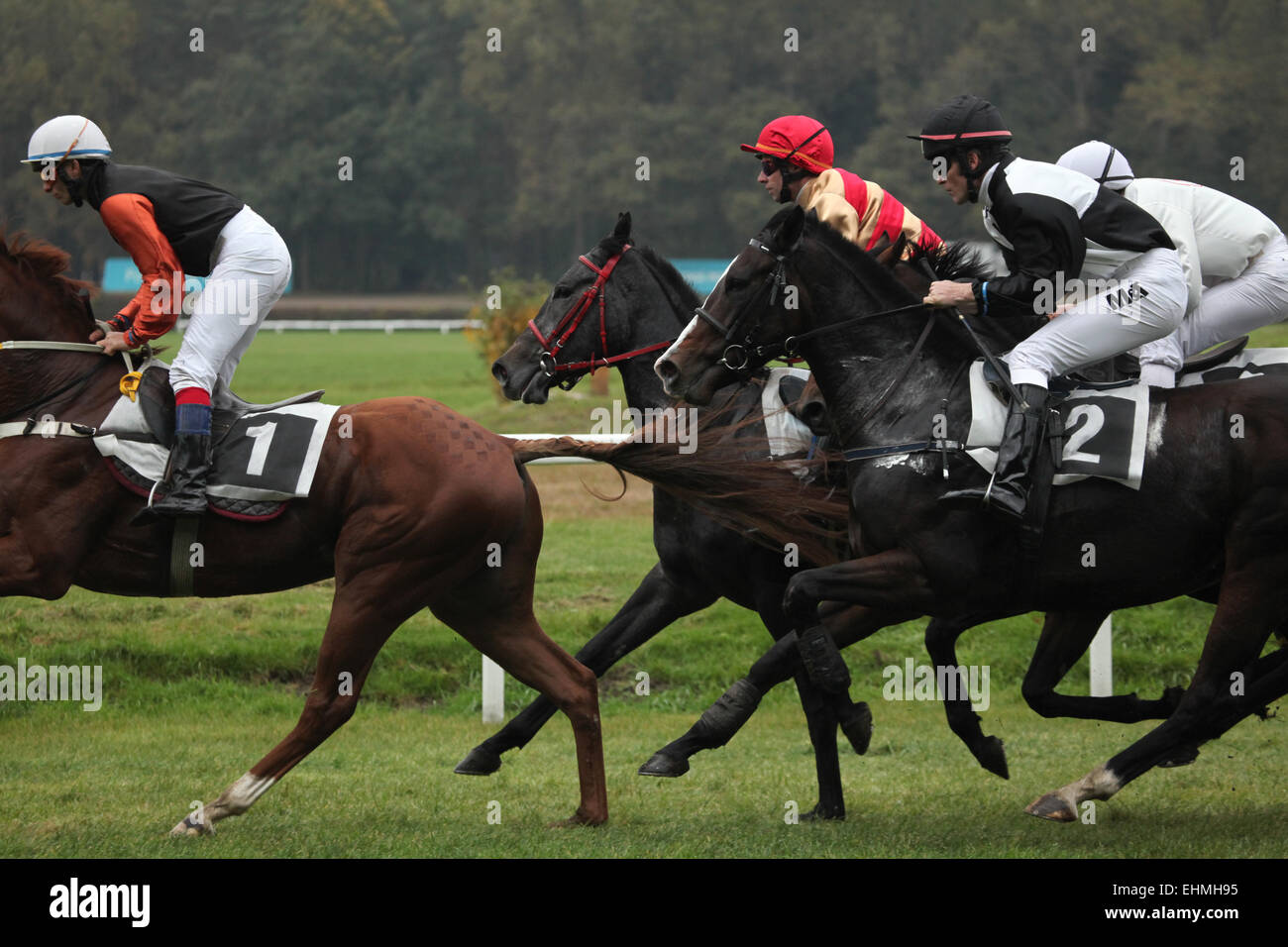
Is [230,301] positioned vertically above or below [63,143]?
below

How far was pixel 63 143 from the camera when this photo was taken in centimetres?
558

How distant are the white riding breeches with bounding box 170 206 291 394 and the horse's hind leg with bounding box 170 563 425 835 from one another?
89cm

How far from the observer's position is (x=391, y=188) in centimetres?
5459

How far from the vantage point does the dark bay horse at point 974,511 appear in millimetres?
5328

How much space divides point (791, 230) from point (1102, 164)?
58.4 inches

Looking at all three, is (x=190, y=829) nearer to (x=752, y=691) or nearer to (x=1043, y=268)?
(x=752, y=691)

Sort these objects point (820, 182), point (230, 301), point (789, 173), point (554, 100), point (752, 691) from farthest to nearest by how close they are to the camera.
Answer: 1. point (554, 100)
2. point (789, 173)
3. point (820, 182)
4. point (752, 691)
5. point (230, 301)

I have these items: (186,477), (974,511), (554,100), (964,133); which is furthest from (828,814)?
(554,100)

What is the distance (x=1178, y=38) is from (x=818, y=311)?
45.0 metres

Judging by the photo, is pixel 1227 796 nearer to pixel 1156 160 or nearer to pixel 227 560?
pixel 227 560

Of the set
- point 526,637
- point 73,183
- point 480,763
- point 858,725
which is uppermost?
point 73,183

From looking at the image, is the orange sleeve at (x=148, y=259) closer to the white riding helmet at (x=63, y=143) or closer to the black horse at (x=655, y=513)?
the white riding helmet at (x=63, y=143)

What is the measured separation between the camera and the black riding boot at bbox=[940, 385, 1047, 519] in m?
5.20

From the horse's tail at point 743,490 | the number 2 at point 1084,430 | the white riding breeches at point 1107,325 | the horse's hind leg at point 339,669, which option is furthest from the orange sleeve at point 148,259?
the number 2 at point 1084,430
